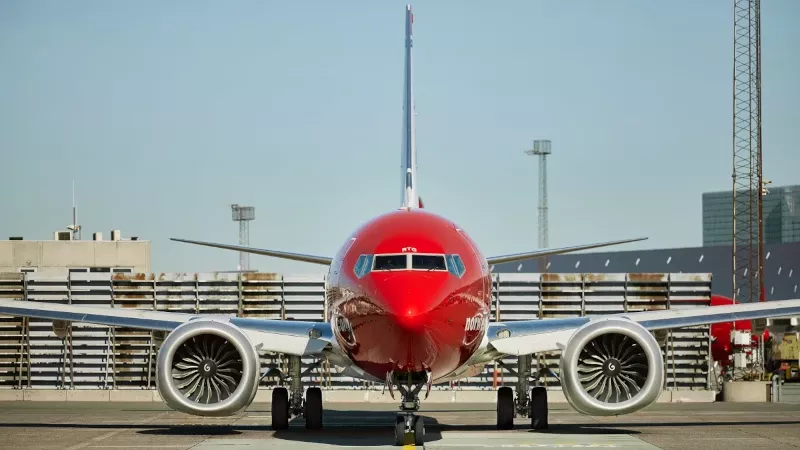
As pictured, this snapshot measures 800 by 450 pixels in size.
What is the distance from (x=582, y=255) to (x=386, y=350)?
104 meters

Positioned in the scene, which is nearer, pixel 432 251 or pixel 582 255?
pixel 432 251

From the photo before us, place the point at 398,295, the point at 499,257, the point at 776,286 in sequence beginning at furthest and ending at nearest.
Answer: the point at 776,286, the point at 499,257, the point at 398,295

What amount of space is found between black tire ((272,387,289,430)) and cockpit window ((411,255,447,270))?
19.8 feet

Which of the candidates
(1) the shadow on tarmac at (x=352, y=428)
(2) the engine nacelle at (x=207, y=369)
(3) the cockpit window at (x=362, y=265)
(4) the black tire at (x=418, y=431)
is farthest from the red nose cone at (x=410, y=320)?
(2) the engine nacelle at (x=207, y=369)

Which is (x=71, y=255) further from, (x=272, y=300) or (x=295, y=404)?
(x=295, y=404)

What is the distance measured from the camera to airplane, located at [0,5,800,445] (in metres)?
18.7

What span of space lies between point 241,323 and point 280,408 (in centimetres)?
219

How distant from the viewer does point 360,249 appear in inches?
785

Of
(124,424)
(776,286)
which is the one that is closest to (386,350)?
(124,424)

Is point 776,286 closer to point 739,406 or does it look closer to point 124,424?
point 739,406

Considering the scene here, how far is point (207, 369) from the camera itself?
21.9 meters

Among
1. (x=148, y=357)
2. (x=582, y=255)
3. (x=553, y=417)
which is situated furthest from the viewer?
(x=582, y=255)

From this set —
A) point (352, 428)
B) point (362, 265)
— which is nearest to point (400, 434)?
point (362, 265)

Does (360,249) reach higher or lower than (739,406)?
higher
